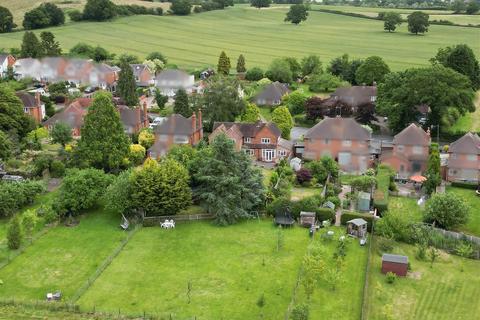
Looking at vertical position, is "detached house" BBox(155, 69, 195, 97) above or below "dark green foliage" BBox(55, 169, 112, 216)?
above

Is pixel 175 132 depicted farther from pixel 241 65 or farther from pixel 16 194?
pixel 241 65

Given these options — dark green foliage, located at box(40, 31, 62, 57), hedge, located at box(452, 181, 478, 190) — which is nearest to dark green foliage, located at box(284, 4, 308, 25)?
dark green foliage, located at box(40, 31, 62, 57)

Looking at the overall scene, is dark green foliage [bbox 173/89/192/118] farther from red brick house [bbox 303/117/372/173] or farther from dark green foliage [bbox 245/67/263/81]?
dark green foliage [bbox 245/67/263/81]

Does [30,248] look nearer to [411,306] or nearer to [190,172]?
[190,172]

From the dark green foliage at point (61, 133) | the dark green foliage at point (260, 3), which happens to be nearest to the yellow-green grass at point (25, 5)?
the dark green foliage at point (260, 3)

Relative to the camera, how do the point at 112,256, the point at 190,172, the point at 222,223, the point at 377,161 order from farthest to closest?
the point at 377,161 < the point at 190,172 < the point at 222,223 < the point at 112,256

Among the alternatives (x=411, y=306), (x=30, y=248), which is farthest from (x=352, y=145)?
(x=30, y=248)

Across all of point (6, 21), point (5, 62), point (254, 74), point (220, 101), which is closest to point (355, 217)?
point (220, 101)
